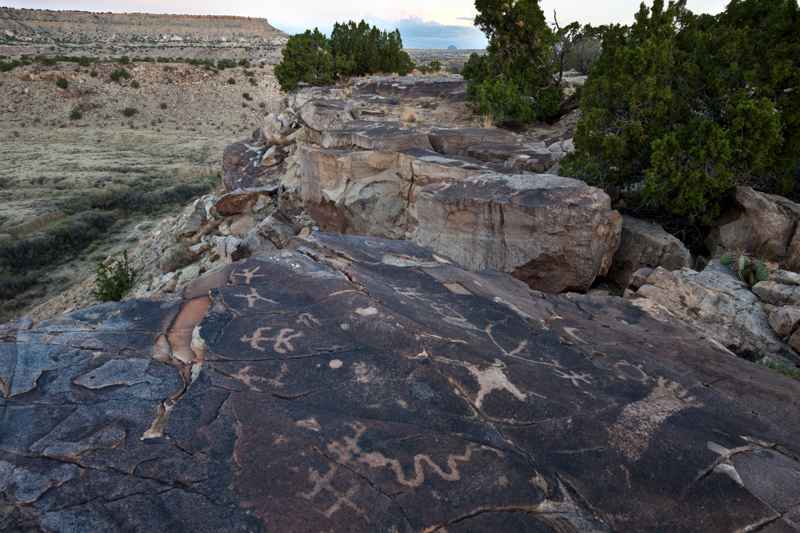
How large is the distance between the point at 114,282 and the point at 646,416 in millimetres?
11573

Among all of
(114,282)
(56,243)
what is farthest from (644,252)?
(56,243)

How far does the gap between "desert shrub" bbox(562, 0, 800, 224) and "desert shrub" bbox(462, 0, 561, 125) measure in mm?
3385

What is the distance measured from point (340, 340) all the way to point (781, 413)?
10.8ft

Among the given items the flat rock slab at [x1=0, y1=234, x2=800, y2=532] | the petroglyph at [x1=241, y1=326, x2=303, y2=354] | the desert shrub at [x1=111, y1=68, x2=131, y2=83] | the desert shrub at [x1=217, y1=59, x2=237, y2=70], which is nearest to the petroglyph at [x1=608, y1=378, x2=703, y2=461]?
the flat rock slab at [x1=0, y1=234, x2=800, y2=532]

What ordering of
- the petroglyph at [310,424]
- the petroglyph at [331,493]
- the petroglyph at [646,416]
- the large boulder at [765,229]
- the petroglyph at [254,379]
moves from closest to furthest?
the petroglyph at [331,493]
the petroglyph at [310,424]
the petroglyph at [646,416]
the petroglyph at [254,379]
the large boulder at [765,229]

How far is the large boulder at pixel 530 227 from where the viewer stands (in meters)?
7.39

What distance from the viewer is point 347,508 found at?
2492mm

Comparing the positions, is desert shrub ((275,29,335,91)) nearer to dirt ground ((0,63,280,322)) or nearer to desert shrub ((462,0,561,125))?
dirt ground ((0,63,280,322))

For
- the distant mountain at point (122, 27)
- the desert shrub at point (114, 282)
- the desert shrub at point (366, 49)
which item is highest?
the distant mountain at point (122, 27)

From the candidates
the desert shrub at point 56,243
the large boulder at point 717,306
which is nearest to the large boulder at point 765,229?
the large boulder at point 717,306

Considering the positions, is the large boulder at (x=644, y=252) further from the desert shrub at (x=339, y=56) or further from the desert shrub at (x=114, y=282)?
the desert shrub at (x=339, y=56)

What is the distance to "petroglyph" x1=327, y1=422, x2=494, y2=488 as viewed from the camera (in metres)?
2.71

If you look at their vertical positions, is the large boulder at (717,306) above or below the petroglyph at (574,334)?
below

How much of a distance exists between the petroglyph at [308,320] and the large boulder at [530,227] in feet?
14.4
